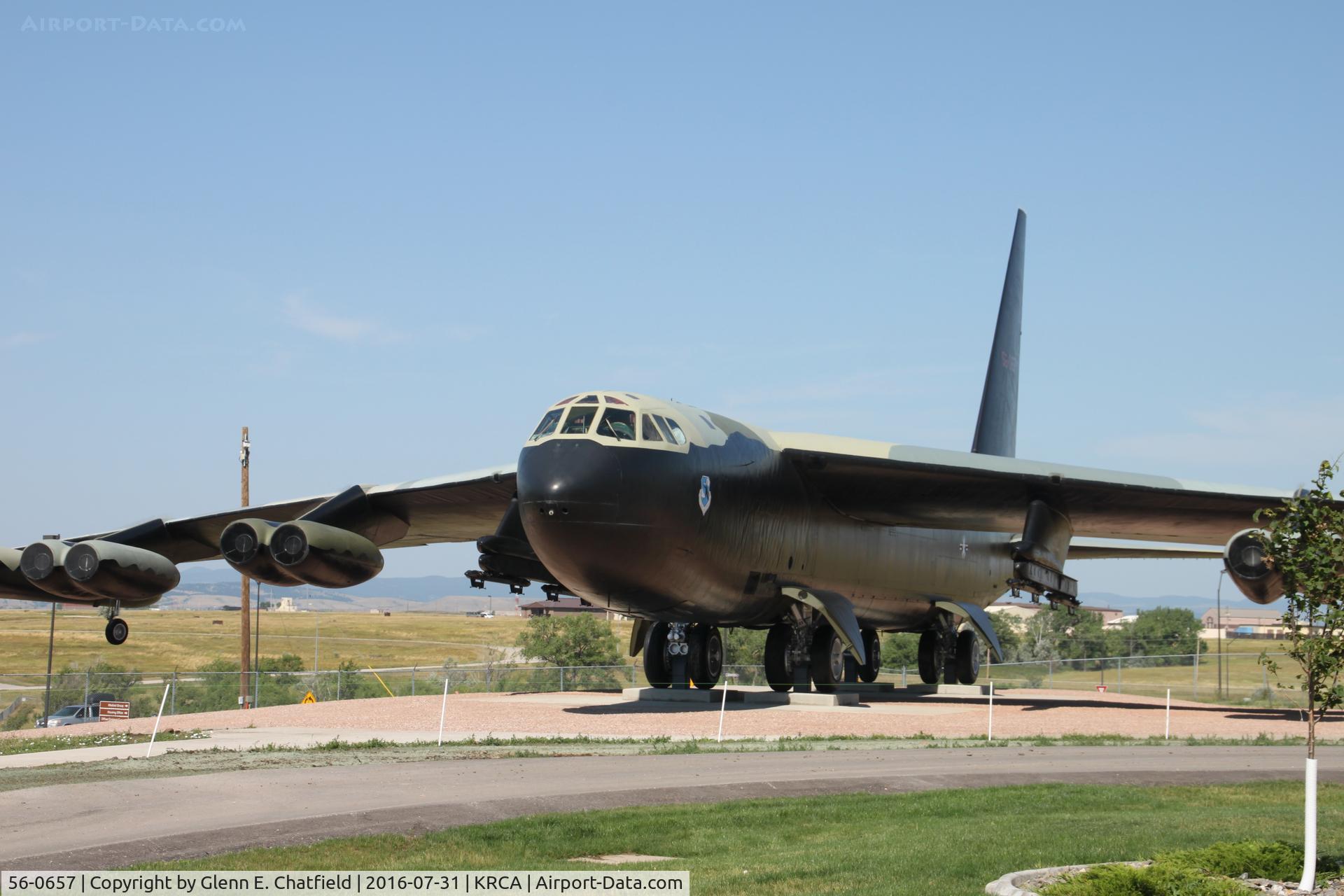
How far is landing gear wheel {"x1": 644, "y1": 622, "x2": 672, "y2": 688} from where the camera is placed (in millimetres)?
28859

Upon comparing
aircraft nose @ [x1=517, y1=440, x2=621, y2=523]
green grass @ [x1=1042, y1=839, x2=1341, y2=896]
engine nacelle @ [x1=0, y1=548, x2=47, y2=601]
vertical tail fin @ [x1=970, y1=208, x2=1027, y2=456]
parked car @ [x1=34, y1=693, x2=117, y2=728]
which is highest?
vertical tail fin @ [x1=970, y1=208, x2=1027, y2=456]

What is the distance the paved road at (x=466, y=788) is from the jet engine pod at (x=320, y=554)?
7900mm

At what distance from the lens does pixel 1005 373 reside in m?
39.8

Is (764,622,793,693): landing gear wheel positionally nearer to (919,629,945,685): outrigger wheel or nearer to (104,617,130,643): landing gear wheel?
(919,629,945,685): outrigger wheel

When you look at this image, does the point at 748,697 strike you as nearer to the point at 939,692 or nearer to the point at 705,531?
the point at 705,531

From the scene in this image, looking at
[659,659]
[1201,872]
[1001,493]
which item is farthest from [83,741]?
[1201,872]

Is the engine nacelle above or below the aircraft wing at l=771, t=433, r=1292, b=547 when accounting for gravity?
below

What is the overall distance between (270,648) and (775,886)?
143 m

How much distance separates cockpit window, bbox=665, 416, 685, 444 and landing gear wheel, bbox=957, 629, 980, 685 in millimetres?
14932

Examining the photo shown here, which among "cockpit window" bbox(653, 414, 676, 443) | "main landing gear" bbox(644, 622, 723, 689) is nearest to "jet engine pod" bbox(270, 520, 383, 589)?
"cockpit window" bbox(653, 414, 676, 443)

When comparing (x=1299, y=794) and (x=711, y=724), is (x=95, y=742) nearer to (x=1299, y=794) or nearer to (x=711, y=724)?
(x=711, y=724)

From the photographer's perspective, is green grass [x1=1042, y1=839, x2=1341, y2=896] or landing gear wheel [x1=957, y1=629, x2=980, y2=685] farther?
landing gear wheel [x1=957, y1=629, x2=980, y2=685]

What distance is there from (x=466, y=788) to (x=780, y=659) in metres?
14.7

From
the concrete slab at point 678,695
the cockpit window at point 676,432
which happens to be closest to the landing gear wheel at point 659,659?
the concrete slab at point 678,695
